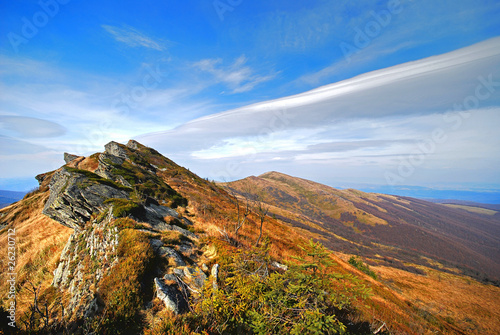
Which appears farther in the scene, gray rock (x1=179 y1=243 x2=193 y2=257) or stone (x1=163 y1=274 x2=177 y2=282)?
gray rock (x1=179 y1=243 x2=193 y2=257)

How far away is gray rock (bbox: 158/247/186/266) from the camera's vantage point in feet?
26.5

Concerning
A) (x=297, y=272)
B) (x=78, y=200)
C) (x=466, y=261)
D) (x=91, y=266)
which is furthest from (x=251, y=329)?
(x=466, y=261)

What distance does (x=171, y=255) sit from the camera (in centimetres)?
836

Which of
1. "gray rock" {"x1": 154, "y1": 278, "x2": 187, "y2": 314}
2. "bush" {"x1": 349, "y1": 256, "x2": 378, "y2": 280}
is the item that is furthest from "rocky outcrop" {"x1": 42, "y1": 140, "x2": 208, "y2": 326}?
"bush" {"x1": 349, "y1": 256, "x2": 378, "y2": 280}

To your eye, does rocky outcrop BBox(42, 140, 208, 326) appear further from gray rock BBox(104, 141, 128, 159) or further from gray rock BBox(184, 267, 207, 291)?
gray rock BBox(104, 141, 128, 159)

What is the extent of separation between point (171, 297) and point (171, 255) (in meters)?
2.26

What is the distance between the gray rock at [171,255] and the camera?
8.08 m

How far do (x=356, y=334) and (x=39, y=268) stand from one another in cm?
1674

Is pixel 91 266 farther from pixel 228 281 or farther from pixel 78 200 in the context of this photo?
pixel 78 200

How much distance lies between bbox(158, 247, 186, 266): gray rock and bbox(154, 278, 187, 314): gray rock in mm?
1252

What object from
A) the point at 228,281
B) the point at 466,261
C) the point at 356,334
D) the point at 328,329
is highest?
the point at 228,281

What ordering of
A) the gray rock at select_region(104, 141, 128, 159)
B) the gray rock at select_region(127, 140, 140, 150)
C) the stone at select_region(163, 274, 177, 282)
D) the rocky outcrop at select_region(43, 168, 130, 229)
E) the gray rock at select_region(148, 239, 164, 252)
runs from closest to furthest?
the stone at select_region(163, 274, 177, 282), the gray rock at select_region(148, 239, 164, 252), the rocky outcrop at select_region(43, 168, 130, 229), the gray rock at select_region(104, 141, 128, 159), the gray rock at select_region(127, 140, 140, 150)

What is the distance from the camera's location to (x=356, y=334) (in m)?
5.82

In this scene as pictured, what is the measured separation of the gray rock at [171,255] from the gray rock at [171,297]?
125 centimetres
